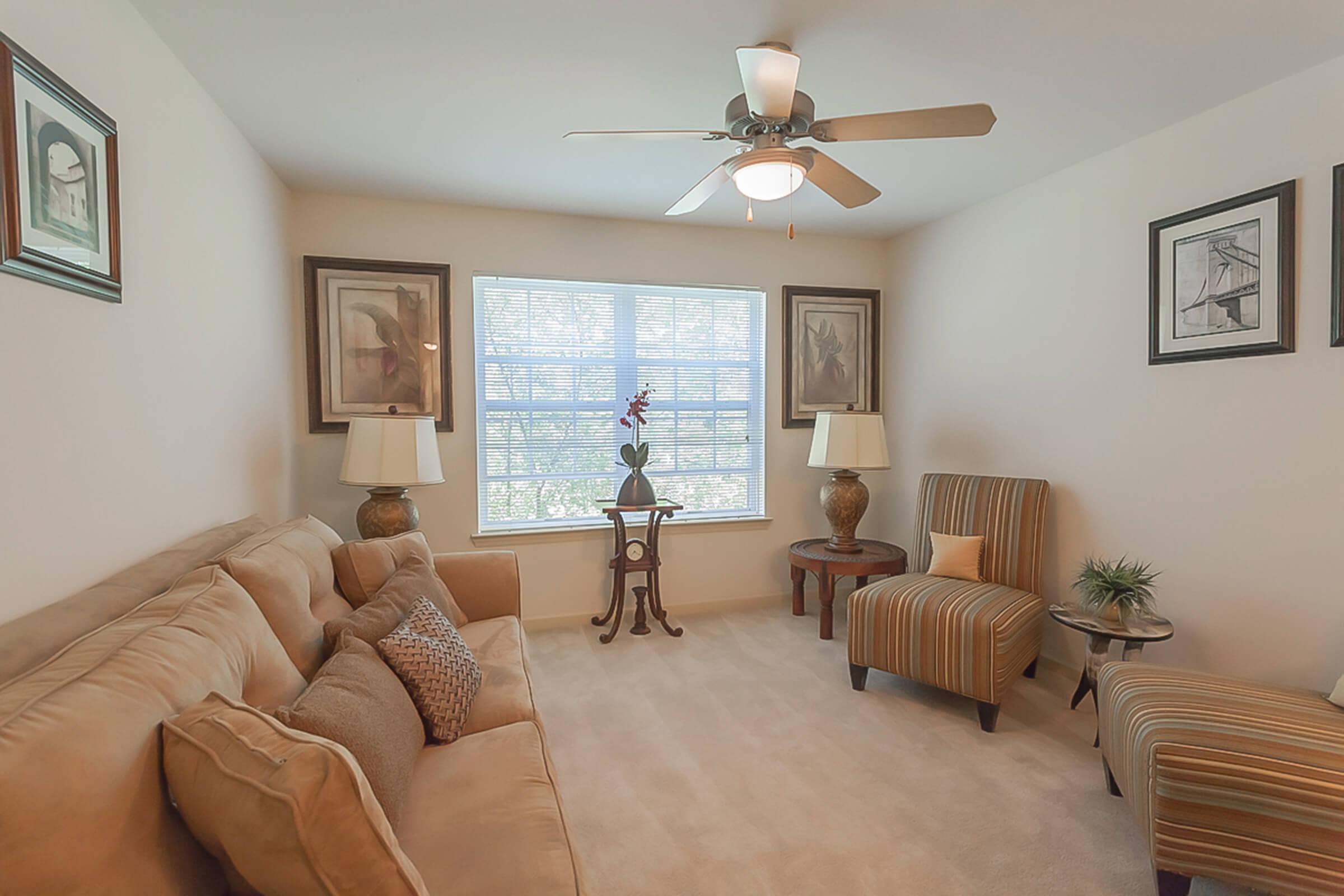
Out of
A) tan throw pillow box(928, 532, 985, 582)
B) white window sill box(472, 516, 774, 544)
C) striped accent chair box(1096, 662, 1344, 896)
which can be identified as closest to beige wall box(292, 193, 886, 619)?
white window sill box(472, 516, 774, 544)

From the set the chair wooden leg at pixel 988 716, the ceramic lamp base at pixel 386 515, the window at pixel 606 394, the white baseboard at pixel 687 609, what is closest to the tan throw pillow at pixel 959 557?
the chair wooden leg at pixel 988 716

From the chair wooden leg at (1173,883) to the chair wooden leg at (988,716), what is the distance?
982mm

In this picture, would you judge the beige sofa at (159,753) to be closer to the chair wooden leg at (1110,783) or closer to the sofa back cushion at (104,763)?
the sofa back cushion at (104,763)

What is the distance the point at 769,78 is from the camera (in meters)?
1.81

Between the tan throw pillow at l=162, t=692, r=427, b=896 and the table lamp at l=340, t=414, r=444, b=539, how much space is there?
7.05 feet

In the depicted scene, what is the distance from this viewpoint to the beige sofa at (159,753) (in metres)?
0.79

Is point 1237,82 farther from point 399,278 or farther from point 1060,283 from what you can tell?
point 399,278

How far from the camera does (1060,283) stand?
326 centimetres

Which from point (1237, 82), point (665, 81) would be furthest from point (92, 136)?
point (1237, 82)

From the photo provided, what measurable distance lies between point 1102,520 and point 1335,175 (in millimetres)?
1552

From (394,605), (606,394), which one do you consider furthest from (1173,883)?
(606,394)

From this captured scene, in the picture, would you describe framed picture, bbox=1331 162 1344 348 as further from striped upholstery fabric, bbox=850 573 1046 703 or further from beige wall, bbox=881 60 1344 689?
striped upholstery fabric, bbox=850 573 1046 703

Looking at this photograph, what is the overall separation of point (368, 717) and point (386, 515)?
1.96 metres

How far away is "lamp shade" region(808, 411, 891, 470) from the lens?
12.4 ft
